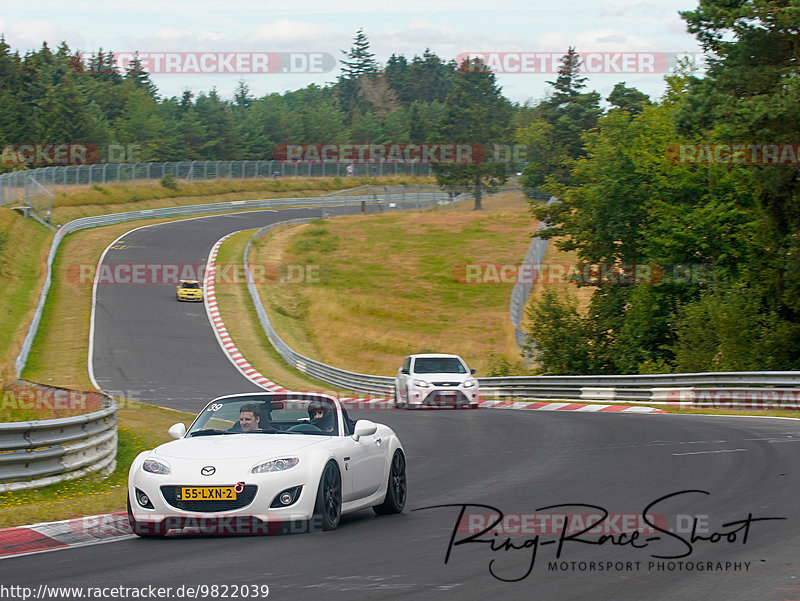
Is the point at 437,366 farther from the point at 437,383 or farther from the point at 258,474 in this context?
the point at 258,474

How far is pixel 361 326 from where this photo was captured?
52.1 metres

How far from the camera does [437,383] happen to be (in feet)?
89.8

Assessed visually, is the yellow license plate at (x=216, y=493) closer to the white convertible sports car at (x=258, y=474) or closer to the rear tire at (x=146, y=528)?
the white convertible sports car at (x=258, y=474)

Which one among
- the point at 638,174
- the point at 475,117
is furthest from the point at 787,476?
the point at 475,117

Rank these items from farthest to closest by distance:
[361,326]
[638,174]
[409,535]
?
[361,326]
[638,174]
[409,535]

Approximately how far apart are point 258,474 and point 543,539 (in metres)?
2.35

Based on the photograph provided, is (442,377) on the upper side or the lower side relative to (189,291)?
upper

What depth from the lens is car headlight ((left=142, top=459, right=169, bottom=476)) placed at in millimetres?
8750

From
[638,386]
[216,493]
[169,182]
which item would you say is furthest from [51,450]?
[169,182]

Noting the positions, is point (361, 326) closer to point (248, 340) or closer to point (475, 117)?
point (248, 340)

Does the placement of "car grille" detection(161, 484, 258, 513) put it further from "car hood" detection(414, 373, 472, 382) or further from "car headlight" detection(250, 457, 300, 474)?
"car hood" detection(414, 373, 472, 382)

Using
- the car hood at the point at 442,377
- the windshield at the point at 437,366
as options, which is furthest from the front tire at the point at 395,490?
the windshield at the point at 437,366

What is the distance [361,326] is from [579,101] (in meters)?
70.4

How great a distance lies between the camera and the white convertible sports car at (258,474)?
28.0ft
